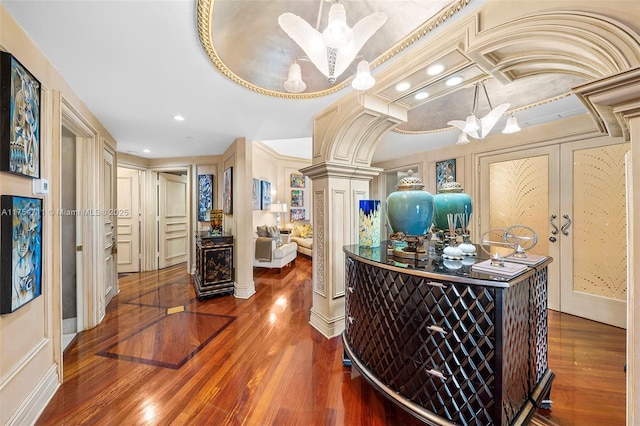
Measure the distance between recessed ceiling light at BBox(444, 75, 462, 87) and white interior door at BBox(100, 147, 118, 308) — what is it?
3.80m

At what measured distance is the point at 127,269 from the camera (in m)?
4.83

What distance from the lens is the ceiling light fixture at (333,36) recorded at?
3.53 ft

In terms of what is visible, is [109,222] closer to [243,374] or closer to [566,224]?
[243,374]

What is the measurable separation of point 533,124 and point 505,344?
11.3ft

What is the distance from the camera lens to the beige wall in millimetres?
1309

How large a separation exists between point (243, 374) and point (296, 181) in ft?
18.0

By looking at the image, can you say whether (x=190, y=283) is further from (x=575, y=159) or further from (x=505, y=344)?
(x=575, y=159)

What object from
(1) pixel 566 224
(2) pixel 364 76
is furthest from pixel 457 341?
(1) pixel 566 224

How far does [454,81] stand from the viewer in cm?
181

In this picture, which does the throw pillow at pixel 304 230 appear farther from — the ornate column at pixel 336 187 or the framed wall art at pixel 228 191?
the ornate column at pixel 336 187

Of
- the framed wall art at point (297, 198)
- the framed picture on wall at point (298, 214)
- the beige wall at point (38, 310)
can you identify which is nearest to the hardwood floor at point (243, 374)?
the beige wall at point (38, 310)

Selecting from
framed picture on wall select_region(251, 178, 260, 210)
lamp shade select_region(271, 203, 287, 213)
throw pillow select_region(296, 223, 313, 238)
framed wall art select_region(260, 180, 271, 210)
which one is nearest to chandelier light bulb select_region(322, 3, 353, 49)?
framed picture on wall select_region(251, 178, 260, 210)

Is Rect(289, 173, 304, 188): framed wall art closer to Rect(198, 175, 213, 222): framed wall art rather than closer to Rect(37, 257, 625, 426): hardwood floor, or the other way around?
Rect(198, 175, 213, 222): framed wall art

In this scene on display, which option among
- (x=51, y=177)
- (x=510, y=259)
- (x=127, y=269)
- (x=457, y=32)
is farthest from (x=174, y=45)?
(x=127, y=269)
